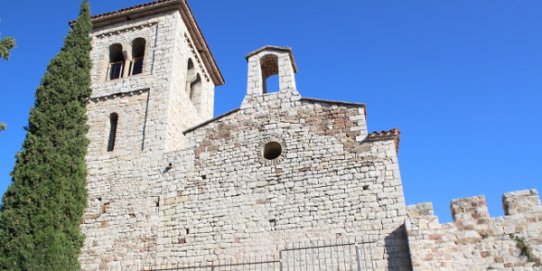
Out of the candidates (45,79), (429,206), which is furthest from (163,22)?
(429,206)

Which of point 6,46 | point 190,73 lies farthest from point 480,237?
point 190,73

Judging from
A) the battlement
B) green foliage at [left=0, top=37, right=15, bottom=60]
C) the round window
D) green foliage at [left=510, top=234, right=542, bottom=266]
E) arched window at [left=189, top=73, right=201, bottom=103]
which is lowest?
green foliage at [left=510, top=234, right=542, bottom=266]

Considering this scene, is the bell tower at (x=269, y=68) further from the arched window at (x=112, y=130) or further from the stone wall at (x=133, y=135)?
the arched window at (x=112, y=130)

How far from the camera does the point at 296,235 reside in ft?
33.3

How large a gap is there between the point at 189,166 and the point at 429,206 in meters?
5.90

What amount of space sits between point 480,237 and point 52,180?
9489 millimetres

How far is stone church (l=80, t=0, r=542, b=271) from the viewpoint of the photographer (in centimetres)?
923

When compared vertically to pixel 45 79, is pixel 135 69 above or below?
above

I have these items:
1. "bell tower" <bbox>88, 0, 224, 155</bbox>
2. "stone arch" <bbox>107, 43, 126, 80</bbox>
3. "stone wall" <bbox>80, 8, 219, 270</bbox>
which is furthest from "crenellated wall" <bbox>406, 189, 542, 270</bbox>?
"stone arch" <bbox>107, 43, 126, 80</bbox>

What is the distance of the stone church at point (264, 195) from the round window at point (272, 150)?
1.4 inches

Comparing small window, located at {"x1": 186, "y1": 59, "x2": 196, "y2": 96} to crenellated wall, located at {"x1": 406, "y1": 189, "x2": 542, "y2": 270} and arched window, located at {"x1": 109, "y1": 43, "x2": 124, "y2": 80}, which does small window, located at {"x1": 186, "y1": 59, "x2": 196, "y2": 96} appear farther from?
crenellated wall, located at {"x1": 406, "y1": 189, "x2": 542, "y2": 270}

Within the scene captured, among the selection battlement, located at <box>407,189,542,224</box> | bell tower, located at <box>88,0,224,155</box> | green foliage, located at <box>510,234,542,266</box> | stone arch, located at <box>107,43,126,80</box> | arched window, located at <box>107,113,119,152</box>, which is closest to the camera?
green foliage, located at <box>510,234,542,266</box>

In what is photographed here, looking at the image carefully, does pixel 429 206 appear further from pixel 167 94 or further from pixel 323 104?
pixel 167 94

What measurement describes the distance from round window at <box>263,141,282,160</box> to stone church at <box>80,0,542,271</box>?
3 cm
